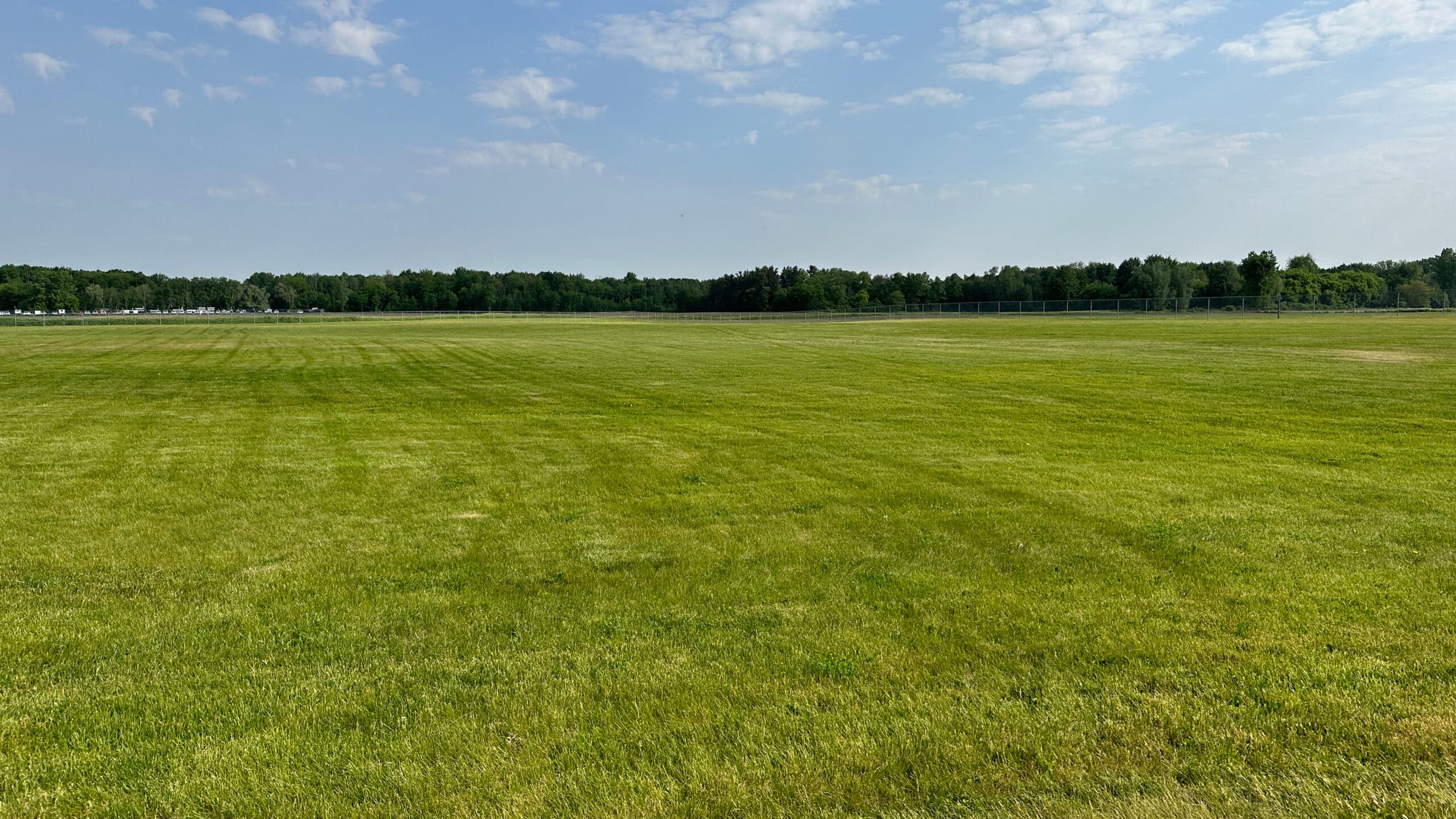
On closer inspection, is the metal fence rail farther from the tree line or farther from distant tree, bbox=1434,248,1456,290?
distant tree, bbox=1434,248,1456,290

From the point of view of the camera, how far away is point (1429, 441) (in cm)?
1355

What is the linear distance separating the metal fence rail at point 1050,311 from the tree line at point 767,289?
16.2 meters

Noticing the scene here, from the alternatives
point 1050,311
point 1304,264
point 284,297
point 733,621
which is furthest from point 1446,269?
point 284,297

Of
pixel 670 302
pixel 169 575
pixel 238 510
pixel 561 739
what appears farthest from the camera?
pixel 670 302

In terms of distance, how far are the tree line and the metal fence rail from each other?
16184 mm

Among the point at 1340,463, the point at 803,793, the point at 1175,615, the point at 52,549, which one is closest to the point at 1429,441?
the point at 1340,463

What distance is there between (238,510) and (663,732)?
7.32m

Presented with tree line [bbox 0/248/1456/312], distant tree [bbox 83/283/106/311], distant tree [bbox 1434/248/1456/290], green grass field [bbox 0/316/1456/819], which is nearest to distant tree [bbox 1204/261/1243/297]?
tree line [bbox 0/248/1456/312]

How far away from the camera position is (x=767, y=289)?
16212 cm

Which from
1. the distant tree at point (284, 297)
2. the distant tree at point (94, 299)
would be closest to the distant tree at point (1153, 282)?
the distant tree at point (284, 297)

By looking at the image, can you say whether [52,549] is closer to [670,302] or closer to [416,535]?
[416,535]

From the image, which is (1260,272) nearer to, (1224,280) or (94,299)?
(1224,280)

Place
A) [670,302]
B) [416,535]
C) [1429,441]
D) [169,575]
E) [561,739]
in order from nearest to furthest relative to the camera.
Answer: [561,739] < [169,575] < [416,535] < [1429,441] < [670,302]

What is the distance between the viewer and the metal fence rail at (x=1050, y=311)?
298 ft
